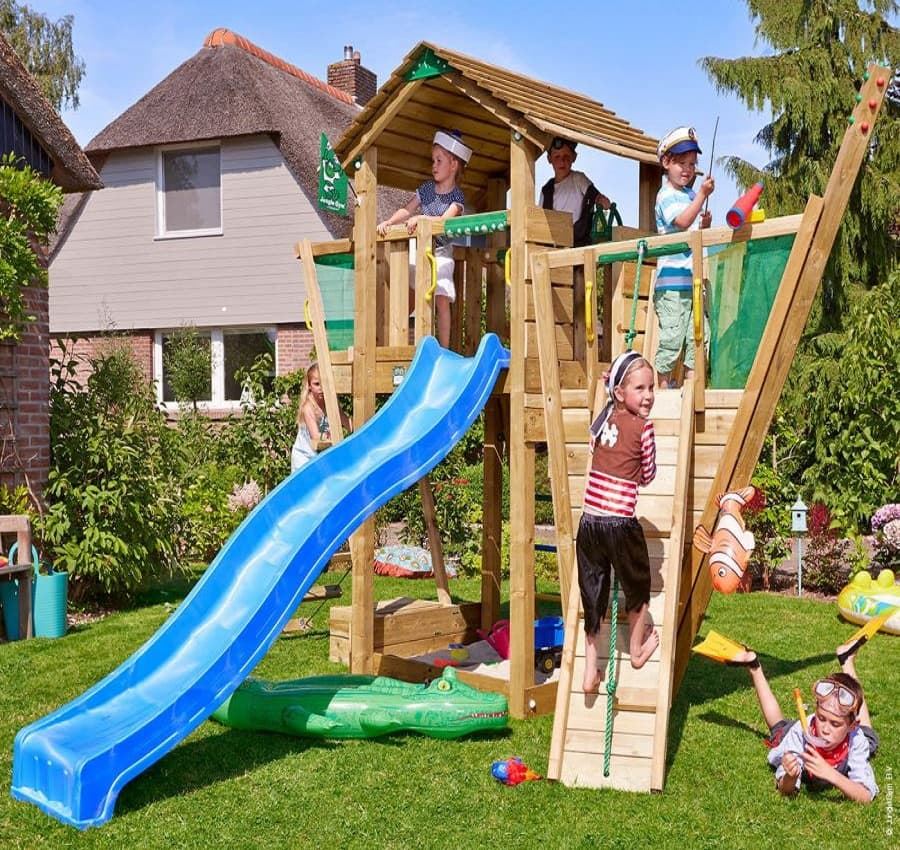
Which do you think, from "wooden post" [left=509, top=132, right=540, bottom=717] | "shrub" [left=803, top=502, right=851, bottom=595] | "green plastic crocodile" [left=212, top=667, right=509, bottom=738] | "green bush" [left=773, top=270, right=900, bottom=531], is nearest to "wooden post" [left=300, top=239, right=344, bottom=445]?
"wooden post" [left=509, top=132, right=540, bottom=717]

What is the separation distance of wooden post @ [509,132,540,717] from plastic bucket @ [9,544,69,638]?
13.4 ft

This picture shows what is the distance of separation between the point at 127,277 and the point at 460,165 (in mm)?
14311

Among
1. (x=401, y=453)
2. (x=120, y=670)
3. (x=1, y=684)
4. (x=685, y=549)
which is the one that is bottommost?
(x=1, y=684)

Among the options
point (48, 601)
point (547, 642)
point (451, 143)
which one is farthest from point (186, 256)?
point (547, 642)

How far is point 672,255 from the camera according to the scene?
6953 mm

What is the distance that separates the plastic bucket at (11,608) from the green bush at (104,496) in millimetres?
772

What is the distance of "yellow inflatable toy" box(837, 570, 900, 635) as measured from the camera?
966 centimetres

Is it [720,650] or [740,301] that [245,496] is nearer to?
[740,301]

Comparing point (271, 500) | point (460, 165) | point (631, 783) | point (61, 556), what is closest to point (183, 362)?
point (61, 556)

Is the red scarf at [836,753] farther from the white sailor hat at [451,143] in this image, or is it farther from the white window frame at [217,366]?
the white window frame at [217,366]

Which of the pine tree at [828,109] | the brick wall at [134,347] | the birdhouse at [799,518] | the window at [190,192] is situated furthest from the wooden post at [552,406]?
the brick wall at [134,347]

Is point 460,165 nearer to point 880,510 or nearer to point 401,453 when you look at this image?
point 401,453

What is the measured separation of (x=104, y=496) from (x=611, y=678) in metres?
5.85

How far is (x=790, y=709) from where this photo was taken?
718 cm
